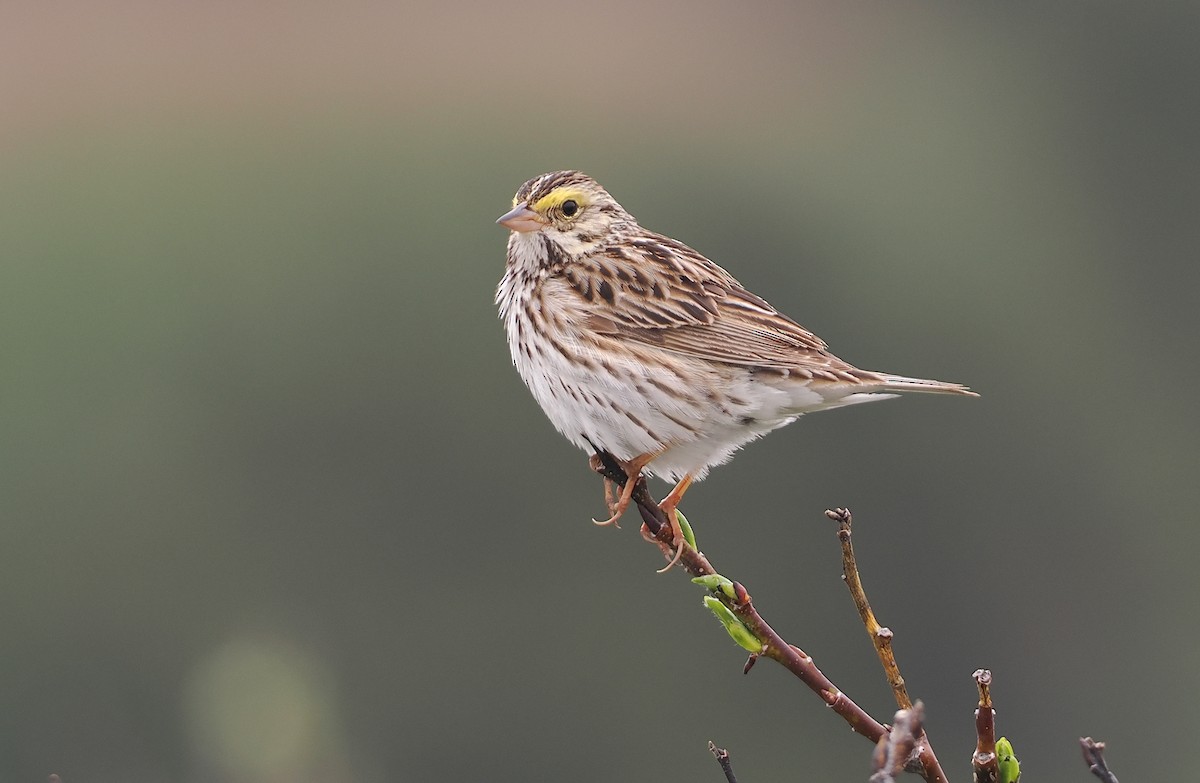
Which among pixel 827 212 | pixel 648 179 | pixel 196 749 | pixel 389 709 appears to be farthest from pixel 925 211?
pixel 196 749

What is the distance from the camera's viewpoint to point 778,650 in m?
4.50

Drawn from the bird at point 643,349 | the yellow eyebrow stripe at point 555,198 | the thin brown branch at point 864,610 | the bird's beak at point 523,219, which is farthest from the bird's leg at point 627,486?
the thin brown branch at point 864,610

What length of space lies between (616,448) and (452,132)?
55528mm

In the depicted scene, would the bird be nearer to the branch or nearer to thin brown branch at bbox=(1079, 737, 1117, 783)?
the branch

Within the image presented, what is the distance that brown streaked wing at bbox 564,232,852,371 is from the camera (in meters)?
7.22

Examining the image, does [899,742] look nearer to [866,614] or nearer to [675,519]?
[866,614]

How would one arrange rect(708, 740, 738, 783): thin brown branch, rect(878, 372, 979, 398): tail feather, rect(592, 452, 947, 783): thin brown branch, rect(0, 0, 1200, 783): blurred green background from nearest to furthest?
1. rect(708, 740, 738, 783): thin brown branch
2. rect(592, 452, 947, 783): thin brown branch
3. rect(878, 372, 979, 398): tail feather
4. rect(0, 0, 1200, 783): blurred green background

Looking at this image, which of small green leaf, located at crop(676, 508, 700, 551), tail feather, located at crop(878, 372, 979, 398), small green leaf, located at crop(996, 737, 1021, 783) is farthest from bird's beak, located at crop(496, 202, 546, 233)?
small green leaf, located at crop(996, 737, 1021, 783)

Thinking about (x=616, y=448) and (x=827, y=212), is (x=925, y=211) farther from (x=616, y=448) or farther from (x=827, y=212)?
(x=616, y=448)

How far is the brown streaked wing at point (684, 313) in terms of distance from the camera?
7.22 metres

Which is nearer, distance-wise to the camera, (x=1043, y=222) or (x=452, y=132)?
(x=452, y=132)

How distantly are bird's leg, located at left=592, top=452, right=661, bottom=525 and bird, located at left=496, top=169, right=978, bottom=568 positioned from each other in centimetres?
2

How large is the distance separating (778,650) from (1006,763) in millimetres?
713

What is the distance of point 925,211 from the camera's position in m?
62.9
